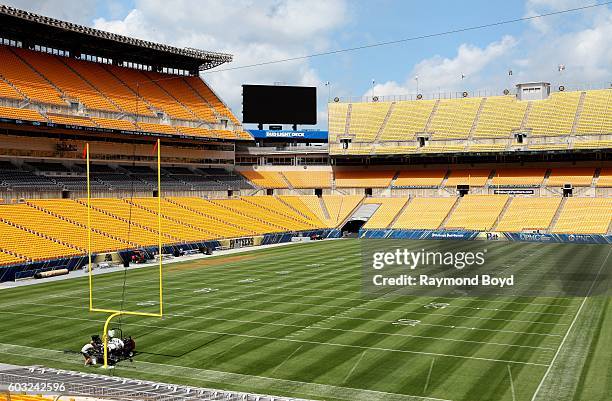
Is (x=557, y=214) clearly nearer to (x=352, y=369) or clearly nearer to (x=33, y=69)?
(x=352, y=369)

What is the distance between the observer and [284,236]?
6119 centimetres

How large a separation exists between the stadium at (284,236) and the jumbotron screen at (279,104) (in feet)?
0.85

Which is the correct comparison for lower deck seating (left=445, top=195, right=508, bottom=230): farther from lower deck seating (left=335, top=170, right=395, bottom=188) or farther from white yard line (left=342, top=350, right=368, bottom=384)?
white yard line (left=342, top=350, right=368, bottom=384)

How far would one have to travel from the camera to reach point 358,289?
3200 centimetres

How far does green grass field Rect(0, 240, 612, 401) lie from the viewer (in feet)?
56.1

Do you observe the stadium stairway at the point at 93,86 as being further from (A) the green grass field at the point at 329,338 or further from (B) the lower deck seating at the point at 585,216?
(B) the lower deck seating at the point at 585,216

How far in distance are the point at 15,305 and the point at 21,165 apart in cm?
2688

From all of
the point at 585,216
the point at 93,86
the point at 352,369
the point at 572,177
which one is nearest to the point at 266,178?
the point at 93,86

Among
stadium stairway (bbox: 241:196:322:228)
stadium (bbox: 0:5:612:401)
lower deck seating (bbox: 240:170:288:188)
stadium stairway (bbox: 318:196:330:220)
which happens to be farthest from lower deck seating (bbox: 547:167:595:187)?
lower deck seating (bbox: 240:170:288:188)

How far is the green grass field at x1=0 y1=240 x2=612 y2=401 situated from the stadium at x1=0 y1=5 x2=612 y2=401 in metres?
0.12

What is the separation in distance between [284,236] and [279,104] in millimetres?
22714

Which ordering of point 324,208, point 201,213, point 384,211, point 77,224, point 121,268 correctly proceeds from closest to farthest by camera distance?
point 121,268, point 77,224, point 201,213, point 384,211, point 324,208

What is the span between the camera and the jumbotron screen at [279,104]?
76.6 m

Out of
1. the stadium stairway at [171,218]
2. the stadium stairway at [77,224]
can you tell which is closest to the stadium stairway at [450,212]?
the stadium stairway at [171,218]
